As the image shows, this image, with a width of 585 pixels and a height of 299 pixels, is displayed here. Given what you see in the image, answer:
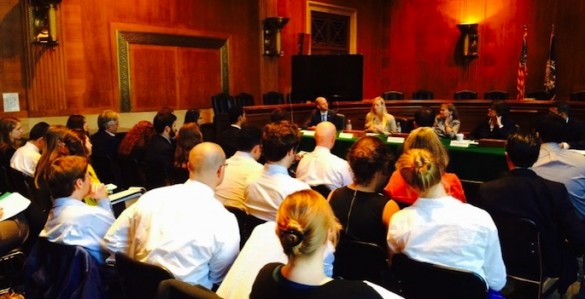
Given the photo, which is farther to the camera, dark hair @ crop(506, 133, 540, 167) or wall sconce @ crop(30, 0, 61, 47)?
wall sconce @ crop(30, 0, 61, 47)

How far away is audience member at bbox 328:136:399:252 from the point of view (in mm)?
2371

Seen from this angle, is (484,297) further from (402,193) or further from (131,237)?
(131,237)

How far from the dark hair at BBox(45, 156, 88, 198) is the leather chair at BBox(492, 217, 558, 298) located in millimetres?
2136

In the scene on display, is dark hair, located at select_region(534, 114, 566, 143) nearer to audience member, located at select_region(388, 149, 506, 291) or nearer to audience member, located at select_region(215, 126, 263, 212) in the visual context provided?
audience member, located at select_region(388, 149, 506, 291)

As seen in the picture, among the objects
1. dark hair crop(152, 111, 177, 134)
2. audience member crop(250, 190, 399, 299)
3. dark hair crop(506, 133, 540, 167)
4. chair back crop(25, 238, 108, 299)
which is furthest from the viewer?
dark hair crop(152, 111, 177, 134)

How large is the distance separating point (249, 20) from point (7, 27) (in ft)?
14.5

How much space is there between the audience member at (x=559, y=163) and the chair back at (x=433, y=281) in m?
1.64

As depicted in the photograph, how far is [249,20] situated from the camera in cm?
974

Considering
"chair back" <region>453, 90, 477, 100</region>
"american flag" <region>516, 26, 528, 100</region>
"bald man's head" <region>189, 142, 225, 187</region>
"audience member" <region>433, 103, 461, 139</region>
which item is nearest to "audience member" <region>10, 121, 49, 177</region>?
"bald man's head" <region>189, 142, 225, 187</region>

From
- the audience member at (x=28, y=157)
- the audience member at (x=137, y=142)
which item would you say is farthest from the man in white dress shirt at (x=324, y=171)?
the audience member at (x=137, y=142)

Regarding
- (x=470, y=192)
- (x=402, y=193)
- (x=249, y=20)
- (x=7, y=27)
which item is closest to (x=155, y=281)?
(x=402, y=193)

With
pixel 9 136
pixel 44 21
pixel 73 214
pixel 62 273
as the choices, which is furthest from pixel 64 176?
pixel 44 21

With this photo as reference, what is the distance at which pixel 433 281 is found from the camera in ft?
6.54

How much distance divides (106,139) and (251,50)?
477 cm
